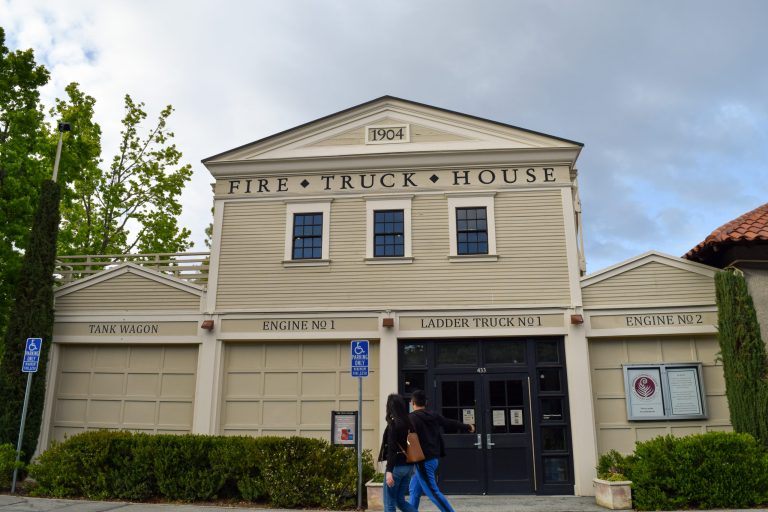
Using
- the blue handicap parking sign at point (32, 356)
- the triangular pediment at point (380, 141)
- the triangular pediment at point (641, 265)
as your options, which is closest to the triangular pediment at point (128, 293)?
the blue handicap parking sign at point (32, 356)

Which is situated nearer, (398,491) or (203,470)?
(398,491)

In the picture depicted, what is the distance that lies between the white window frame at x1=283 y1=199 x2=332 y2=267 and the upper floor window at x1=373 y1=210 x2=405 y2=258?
1.13m

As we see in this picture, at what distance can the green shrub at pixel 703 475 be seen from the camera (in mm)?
10219

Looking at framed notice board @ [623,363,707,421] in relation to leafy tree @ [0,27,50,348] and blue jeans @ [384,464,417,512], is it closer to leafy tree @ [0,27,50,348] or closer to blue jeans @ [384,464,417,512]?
blue jeans @ [384,464,417,512]

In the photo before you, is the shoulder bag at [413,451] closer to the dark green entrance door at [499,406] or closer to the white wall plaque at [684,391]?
the dark green entrance door at [499,406]

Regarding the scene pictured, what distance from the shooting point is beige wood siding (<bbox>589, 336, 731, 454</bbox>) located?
503 inches

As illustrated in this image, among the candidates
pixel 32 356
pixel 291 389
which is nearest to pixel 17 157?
pixel 32 356

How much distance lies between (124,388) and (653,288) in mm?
12367

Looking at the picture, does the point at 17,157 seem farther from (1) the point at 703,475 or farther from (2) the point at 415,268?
(1) the point at 703,475

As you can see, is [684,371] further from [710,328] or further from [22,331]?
[22,331]

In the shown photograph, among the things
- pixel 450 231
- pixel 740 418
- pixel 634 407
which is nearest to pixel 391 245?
pixel 450 231

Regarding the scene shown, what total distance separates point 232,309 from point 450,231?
542 cm

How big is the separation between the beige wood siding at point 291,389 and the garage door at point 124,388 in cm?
109

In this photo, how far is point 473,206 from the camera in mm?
14422
